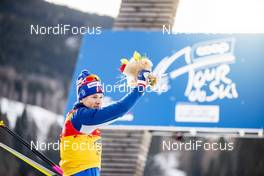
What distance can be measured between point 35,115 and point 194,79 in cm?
174

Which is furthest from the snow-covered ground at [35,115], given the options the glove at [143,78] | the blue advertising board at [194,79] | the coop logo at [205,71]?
the glove at [143,78]

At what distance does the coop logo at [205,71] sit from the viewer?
671 centimetres

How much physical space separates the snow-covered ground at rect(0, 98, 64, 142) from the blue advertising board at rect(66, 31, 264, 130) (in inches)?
27.2

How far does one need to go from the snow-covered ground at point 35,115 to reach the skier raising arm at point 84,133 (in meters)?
1.94

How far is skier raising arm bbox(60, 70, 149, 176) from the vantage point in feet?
16.3

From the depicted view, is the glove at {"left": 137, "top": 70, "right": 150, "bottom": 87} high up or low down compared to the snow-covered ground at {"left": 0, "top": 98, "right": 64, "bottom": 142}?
down

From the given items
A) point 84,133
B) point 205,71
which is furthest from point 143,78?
point 205,71

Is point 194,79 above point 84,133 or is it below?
above

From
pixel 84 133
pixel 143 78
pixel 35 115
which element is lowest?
pixel 84 133

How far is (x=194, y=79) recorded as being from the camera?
6789mm

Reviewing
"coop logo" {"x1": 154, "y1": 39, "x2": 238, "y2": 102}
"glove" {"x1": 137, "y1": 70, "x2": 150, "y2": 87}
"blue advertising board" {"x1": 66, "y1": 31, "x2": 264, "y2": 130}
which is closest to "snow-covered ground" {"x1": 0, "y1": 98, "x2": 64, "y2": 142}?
"blue advertising board" {"x1": 66, "y1": 31, "x2": 264, "y2": 130}

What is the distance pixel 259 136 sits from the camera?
6617mm

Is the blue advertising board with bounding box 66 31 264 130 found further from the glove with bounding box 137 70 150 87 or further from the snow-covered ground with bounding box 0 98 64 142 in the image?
the glove with bounding box 137 70 150 87

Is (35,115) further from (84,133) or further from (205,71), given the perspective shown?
(84,133)
